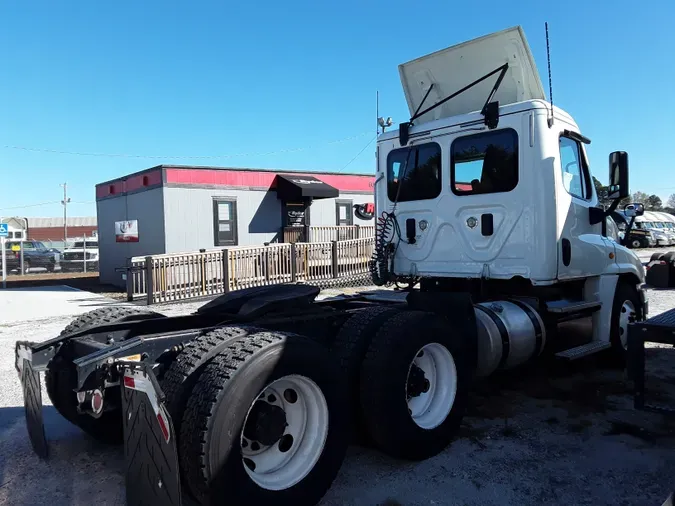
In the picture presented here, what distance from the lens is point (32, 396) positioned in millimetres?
3479

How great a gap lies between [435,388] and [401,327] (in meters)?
0.73

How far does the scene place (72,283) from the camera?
20266 millimetres

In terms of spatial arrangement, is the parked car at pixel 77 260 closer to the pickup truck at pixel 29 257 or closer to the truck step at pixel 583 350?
Result: the pickup truck at pixel 29 257

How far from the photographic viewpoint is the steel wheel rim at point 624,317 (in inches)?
234

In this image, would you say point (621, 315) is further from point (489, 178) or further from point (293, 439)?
Answer: point (293, 439)

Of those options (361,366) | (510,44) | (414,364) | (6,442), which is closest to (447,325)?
(414,364)

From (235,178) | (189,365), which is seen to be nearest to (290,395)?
(189,365)

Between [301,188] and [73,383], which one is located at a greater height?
[301,188]

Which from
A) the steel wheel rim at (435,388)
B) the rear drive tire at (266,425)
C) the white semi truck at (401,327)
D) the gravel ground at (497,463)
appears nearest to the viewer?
the rear drive tire at (266,425)

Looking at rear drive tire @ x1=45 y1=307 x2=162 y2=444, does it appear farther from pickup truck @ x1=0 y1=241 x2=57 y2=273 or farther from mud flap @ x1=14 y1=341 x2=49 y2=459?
pickup truck @ x1=0 y1=241 x2=57 y2=273

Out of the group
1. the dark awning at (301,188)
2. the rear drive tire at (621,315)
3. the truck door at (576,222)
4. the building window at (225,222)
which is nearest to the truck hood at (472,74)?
A: the truck door at (576,222)

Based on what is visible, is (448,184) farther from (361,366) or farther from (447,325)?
(361,366)

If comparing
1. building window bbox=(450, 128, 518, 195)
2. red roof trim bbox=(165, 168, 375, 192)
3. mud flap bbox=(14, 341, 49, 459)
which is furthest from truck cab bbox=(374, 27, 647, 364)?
red roof trim bbox=(165, 168, 375, 192)

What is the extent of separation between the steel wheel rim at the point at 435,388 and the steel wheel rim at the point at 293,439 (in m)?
0.99
